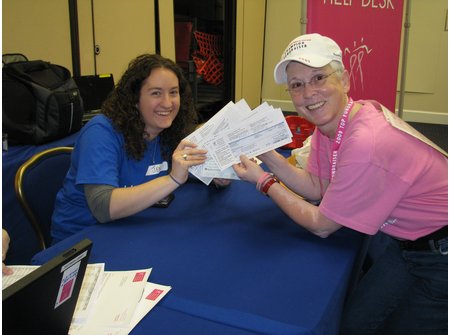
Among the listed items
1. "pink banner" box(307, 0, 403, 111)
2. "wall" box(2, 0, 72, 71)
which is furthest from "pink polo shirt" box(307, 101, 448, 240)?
"wall" box(2, 0, 72, 71)

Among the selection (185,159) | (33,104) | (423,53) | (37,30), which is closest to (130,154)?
(185,159)

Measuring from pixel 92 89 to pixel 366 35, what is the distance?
235 cm

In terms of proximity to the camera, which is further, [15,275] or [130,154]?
[130,154]

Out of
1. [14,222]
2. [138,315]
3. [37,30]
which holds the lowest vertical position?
[14,222]

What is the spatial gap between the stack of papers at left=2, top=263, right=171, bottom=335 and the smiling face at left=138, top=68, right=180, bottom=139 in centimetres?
75

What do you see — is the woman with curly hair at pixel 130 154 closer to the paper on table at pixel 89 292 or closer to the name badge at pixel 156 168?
the name badge at pixel 156 168

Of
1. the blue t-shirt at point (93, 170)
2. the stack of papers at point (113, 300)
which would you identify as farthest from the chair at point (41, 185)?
the stack of papers at point (113, 300)

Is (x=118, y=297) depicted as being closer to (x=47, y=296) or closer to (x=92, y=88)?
(x=47, y=296)

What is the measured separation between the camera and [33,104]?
2.74 metres

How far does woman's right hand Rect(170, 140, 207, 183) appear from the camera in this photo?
1521 millimetres

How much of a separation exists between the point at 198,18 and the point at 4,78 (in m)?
4.28

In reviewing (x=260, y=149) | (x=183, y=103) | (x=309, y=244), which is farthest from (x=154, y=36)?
(x=309, y=244)

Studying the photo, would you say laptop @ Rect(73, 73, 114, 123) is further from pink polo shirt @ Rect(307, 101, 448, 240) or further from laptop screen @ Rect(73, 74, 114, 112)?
pink polo shirt @ Rect(307, 101, 448, 240)

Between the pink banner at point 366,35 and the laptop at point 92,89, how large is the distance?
1.91 m
